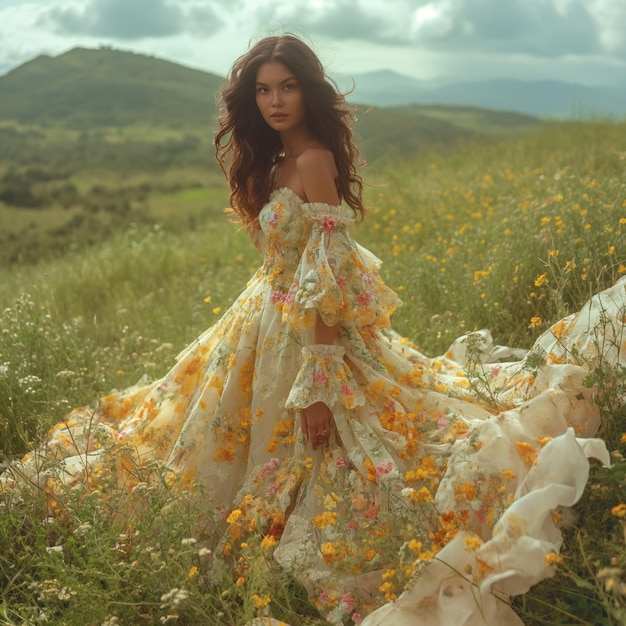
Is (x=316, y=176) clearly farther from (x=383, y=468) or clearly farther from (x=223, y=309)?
(x=223, y=309)

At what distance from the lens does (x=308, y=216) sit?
10.5 ft

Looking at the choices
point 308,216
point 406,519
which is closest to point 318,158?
point 308,216

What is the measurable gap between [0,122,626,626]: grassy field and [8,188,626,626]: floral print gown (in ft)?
0.56

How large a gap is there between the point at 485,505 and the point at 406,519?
298mm

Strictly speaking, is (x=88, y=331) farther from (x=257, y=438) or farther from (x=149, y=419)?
(x=257, y=438)

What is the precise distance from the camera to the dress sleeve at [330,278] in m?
3.06

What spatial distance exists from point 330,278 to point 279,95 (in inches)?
34.6

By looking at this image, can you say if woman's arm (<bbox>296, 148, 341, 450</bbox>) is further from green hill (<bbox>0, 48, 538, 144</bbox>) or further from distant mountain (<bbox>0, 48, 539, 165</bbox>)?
green hill (<bbox>0, 48, 538, 144</bbox>)

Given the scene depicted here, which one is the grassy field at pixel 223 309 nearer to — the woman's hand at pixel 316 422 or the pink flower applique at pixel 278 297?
the woman's hand at pixel 316 422

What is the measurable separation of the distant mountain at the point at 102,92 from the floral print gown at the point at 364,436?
26.5 meters

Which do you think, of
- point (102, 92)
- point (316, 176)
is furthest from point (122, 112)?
point (316, 176)

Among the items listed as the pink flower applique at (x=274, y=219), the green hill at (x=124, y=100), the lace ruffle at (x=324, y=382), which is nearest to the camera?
the lace ruffle at (x=324, y=382)

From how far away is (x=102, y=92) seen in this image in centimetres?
3175

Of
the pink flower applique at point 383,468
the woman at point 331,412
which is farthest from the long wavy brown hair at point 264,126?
the pink flower applique at point 383,468
